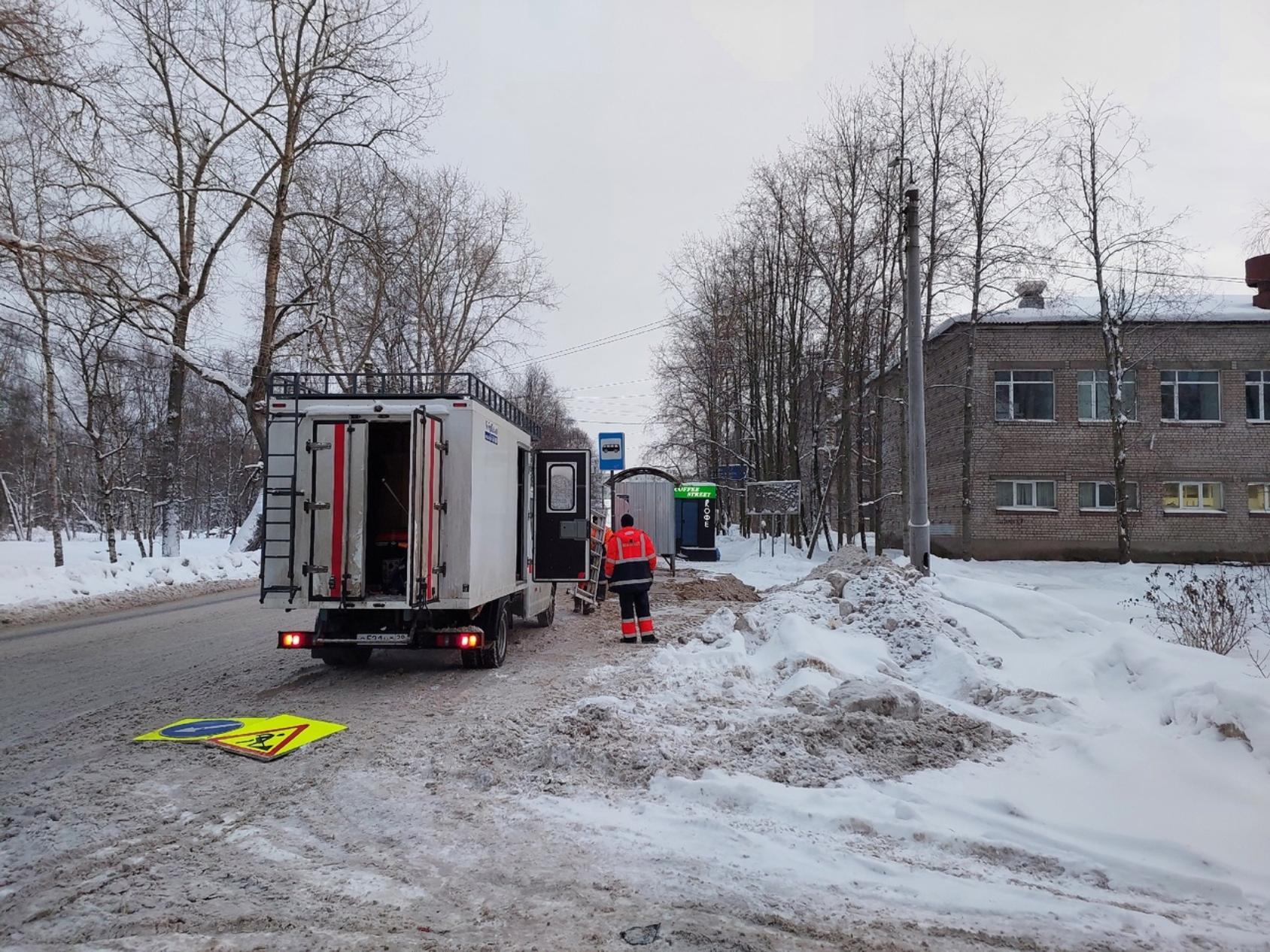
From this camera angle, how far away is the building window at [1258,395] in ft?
97.8

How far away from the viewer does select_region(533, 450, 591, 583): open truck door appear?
42.2 ft

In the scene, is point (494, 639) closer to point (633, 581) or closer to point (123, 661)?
point (633, 581)

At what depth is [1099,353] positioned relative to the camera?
1184 inches

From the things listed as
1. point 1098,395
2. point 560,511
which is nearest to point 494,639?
point 560,511

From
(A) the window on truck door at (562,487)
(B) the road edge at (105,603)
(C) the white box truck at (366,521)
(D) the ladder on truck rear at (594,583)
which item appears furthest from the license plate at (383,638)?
(B) the road edge at (105,603)

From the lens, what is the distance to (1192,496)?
29797 millimetres

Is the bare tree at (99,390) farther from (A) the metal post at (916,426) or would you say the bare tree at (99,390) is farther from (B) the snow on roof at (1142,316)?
(B) the snow on roof at (1142,316)

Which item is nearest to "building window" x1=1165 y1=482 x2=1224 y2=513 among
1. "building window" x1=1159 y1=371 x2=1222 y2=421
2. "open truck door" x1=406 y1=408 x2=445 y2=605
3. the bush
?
"building window" x1=1159 y1=371 x2=1222 y2=421

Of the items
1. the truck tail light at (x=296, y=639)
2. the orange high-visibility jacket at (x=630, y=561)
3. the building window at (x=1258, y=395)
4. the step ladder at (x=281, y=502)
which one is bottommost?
the truck tail light at (x=296, y=639)

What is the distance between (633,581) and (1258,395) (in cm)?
2879

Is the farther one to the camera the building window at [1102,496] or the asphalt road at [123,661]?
the building window at [1102,496]

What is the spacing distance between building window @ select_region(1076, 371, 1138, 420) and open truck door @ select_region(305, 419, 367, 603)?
28.6 meters

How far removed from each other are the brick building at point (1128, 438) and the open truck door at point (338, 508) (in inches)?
983

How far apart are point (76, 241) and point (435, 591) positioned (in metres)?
10.2
